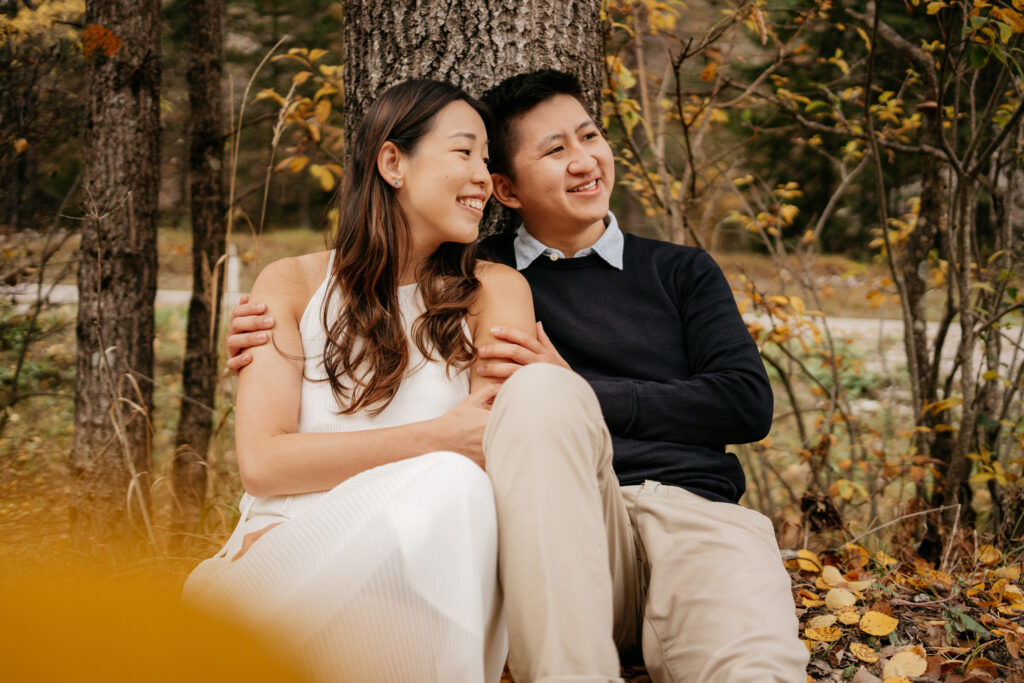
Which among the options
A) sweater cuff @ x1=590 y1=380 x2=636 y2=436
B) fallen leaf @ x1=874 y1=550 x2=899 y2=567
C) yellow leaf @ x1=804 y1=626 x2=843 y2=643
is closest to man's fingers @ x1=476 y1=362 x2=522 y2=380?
sweater cuff @ x1=590 y1=380 x2=636 y2=436

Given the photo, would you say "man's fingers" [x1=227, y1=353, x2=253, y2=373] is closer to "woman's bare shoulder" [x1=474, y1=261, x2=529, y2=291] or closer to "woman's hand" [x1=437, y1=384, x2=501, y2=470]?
"woman's hand" [x1=437, y1=384, x2=501, y2=470]

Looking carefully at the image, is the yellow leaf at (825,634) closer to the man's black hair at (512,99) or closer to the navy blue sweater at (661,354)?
the navy blue sweater at (661,354)

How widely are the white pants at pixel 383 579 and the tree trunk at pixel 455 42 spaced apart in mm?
1450

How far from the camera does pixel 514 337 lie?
186 cm

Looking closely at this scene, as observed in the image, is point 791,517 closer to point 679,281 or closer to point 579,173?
point 679,281

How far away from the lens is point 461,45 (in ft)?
7.73

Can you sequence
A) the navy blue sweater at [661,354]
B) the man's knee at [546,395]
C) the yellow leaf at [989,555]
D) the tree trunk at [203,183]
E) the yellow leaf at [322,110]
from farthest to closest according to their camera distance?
the tree trunk at [203,183] < the yellow leaf at [322,110] < the yellow leaf at [989,555] < the navy blue sweater at [661,354] < the man's knee at [546,395]

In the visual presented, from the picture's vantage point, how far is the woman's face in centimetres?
198

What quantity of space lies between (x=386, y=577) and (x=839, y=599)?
1.53 meters

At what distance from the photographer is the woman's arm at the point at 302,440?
167 centimetres

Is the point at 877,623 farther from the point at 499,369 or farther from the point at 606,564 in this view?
the point at 499,369

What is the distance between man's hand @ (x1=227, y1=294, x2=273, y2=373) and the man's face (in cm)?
83

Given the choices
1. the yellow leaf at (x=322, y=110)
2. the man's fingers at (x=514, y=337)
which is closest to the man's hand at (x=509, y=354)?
the man's fingers at (x=514, y=337)

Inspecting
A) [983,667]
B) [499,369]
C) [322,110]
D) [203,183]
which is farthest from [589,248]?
[203,183]
